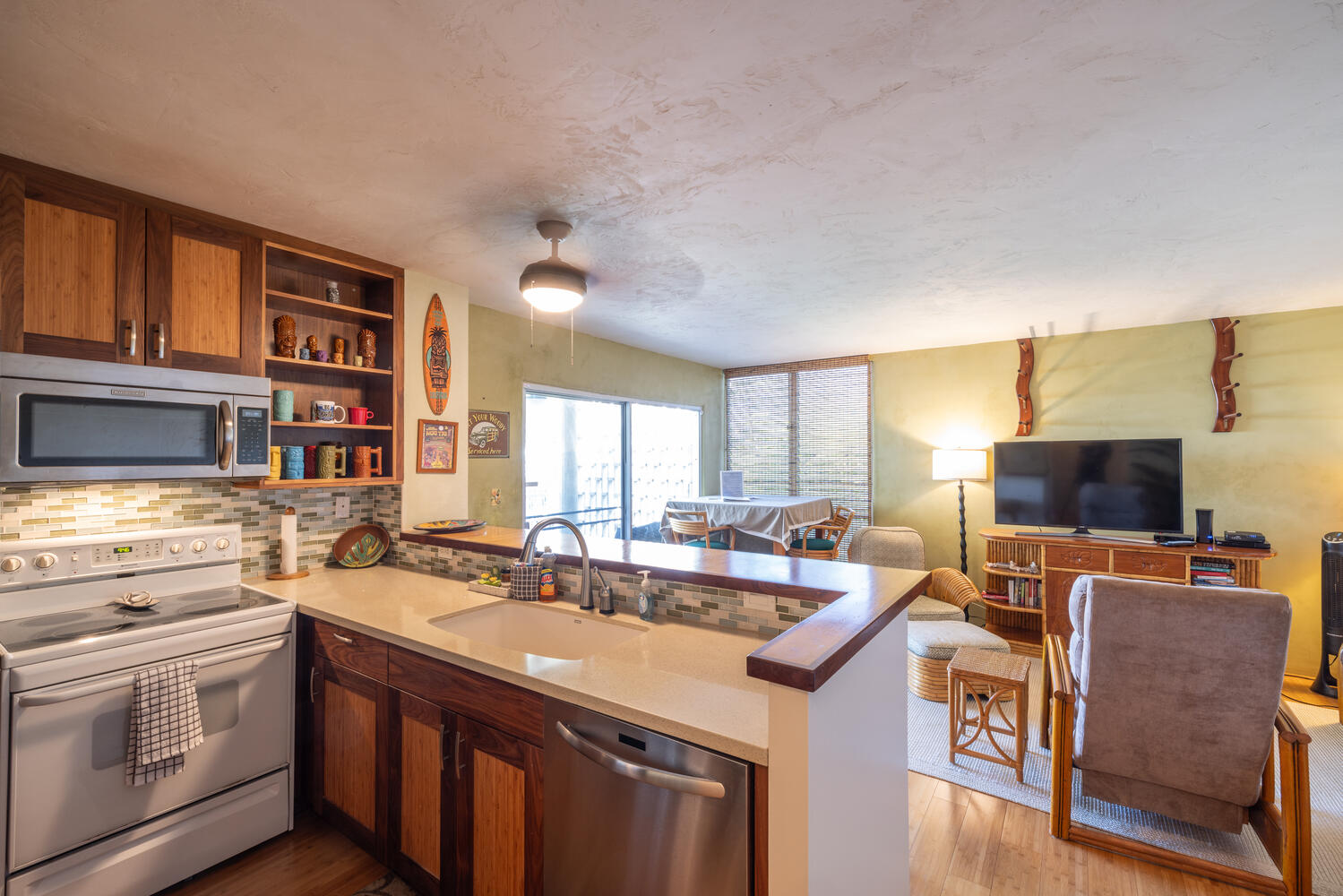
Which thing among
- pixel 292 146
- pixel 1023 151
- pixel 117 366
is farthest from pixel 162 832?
pixel 1023 151

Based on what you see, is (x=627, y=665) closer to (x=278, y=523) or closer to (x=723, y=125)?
(x=723, y=125)

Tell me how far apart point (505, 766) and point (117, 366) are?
1.86 metres

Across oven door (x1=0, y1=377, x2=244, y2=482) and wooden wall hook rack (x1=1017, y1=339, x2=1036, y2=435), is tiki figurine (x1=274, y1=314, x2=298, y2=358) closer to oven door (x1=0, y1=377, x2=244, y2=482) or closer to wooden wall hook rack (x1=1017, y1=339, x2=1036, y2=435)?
oven door (x1=0, y1=377, x2=244, y2=482)

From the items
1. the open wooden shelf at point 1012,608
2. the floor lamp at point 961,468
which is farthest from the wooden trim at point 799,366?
the open wooden shelf at point 1012,608

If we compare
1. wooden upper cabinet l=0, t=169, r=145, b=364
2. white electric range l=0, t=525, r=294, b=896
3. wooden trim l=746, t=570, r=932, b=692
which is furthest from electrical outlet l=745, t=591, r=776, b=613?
wooden upper cabinet l=0, t=169, r=145, b=364

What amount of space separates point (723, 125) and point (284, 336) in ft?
6.85

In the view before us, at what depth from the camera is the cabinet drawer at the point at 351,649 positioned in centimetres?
185

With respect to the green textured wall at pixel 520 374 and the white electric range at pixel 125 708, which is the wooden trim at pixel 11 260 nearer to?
the white electric range at pixel 125 708

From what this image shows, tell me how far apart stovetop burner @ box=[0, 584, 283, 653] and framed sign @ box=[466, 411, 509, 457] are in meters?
1.48

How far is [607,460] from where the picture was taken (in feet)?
16.0

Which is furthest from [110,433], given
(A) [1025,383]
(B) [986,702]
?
(A) [1025,383]

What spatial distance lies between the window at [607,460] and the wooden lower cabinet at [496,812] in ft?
8.34

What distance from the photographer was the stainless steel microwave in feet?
5.60

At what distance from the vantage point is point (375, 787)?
190 centimetres
